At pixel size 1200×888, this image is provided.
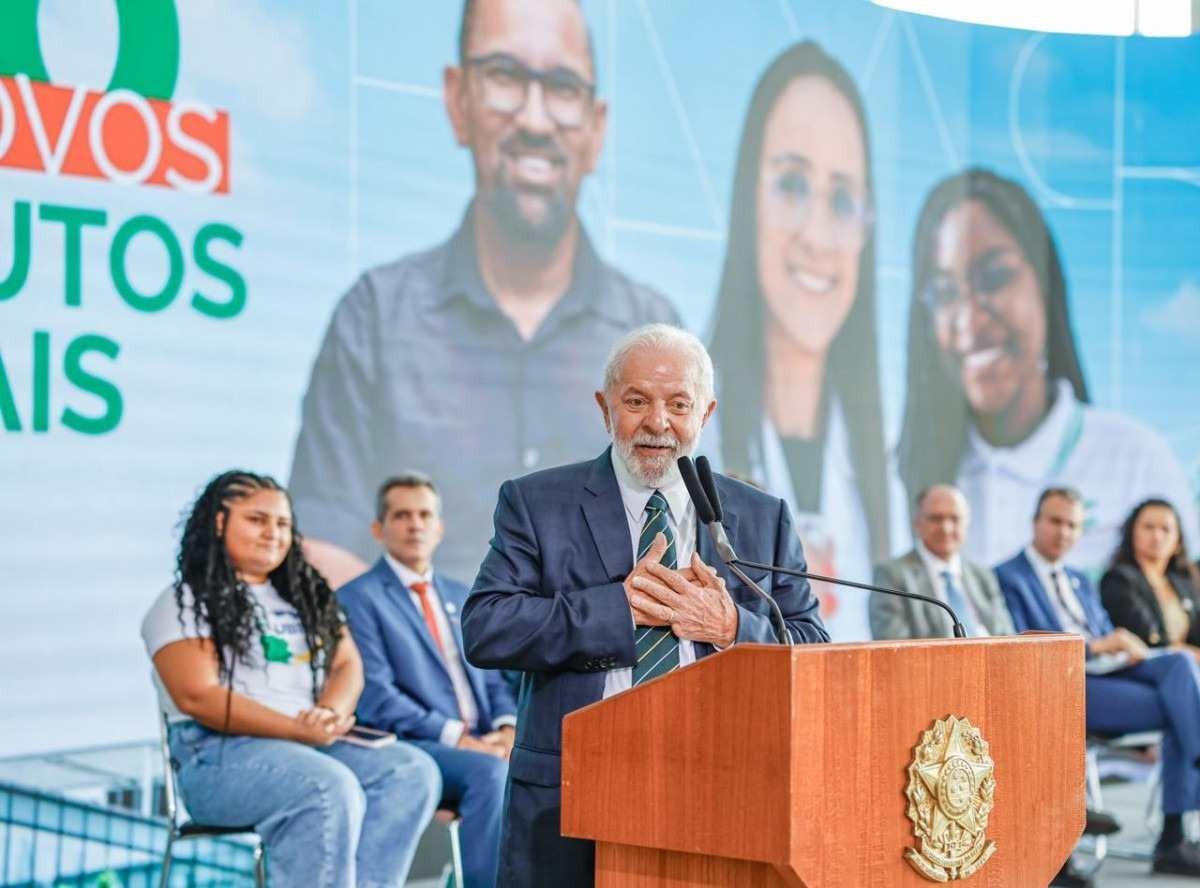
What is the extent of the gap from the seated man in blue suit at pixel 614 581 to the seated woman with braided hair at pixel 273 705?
1.79m

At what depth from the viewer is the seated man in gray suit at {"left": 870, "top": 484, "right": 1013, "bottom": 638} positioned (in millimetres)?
6508

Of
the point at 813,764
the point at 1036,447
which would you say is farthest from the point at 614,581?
the point at 1036,447

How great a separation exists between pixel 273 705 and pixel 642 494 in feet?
6.99

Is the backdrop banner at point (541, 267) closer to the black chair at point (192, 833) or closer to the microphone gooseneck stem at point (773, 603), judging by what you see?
the black chair at point (192, 833)

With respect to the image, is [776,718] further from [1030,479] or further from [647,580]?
[1030,479]

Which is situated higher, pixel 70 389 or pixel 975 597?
pixel 70 389

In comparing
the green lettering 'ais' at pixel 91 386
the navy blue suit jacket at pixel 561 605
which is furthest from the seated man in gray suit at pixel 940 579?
the navy blue suit jacket at pixel 561 605

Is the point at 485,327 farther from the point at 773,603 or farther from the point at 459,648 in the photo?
the point at 773,603

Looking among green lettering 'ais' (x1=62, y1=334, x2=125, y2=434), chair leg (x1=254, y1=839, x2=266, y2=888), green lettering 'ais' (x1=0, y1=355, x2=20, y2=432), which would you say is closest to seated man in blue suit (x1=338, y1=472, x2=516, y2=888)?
chair leg (x1=254, y1=839, x2=266, y2=888)

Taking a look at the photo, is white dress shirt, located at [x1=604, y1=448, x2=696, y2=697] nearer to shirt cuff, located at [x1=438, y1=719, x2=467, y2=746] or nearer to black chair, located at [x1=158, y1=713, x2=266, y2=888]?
black chair, located at [x1=158, y1=713, x2=266, y2=888]

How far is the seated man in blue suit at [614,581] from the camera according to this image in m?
2.46

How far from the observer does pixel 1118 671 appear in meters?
6.57

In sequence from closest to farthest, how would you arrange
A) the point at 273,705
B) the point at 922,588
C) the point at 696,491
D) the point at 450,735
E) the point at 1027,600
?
the point at 696,491, the point at 273,705, the point at 450,735, the point at 922,588, the point at 1027,600

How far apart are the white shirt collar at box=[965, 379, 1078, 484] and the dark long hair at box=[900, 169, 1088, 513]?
7cm
